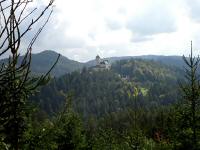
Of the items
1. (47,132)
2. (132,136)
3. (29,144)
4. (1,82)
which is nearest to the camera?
(1,82)

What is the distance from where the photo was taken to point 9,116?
3.71 m

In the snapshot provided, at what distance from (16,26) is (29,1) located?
0.90 ft

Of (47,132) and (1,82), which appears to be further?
(47,132)

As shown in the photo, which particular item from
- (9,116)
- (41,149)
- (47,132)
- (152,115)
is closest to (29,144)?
(41,149)

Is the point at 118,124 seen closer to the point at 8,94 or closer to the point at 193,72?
the point at 193,72

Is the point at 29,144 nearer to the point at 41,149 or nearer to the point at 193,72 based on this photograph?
the point at 41,149

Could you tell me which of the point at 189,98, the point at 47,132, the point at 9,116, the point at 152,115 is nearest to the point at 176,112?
the point at 189,98

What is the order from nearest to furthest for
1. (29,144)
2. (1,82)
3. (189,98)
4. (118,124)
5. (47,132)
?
(1,82) < (47,132) < (29,144) < (189,98) < (118,124)

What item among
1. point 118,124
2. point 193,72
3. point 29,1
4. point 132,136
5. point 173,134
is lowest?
point 118,124

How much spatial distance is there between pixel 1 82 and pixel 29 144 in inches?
421

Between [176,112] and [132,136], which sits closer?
[176,112]

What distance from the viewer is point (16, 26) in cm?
371

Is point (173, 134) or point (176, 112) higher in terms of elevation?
point (176, 112)

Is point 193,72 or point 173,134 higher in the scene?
point 193,72
